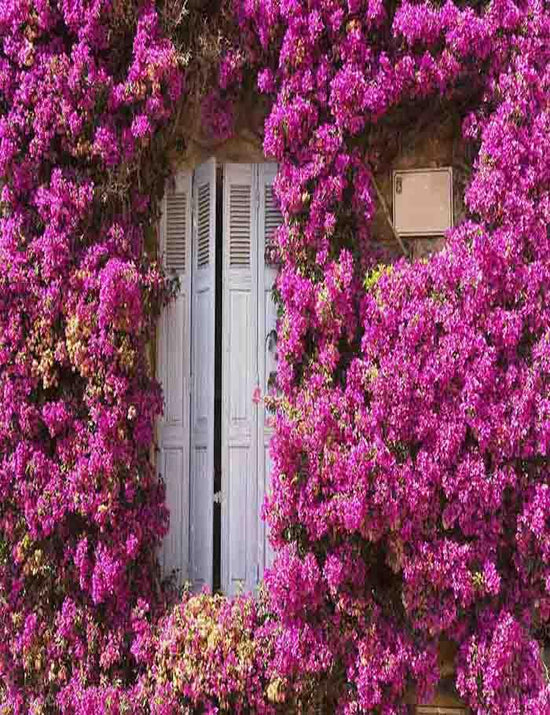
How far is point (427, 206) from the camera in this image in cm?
559

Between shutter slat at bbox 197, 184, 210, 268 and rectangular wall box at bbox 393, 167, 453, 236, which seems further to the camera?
shutter slat at bbox 197, 184, 210, 268

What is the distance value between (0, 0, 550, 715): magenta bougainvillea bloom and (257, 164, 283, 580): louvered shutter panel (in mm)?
267

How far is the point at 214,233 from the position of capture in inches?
229

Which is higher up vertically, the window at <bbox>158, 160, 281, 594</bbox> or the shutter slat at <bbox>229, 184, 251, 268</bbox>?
the shutter slat at <bbox>229, 184, 251, 268</bbox>

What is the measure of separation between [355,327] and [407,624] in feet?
5.41

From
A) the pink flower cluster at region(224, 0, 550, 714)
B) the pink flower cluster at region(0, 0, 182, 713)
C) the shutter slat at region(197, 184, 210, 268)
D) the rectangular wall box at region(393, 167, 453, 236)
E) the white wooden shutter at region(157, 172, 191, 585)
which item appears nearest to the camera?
the pink flower cluster at region(224, 0, 550, 714)

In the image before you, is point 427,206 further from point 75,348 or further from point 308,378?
point 75,348

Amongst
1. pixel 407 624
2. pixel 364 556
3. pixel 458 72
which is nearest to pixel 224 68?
pixel 458 72

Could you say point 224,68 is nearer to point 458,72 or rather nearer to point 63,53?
point 63,53

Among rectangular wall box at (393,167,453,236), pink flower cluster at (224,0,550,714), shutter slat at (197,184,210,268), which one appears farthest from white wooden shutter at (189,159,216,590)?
rectangular wall box at (393,167,453,236)

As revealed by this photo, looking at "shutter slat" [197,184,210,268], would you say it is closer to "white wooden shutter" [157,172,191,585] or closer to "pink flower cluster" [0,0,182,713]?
"white wooden shutter" [157,172,191,585]

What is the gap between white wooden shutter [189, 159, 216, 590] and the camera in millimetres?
5648

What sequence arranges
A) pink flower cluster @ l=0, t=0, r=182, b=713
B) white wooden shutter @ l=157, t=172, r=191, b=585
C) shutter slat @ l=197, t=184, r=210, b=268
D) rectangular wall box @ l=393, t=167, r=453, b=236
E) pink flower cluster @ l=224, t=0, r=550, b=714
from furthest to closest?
1. shutter slat @ l=197, t=184, r=210, b=268
2. white wooden shutter @ l=157, t=172, r=191, b=585
3. rectangular wall box @ l=393, t=167, r=453, b=236
4. pink flower cluster @ l=0, t=0, r=182, b=713
5. pink flower cluster @ l=224, t=0, r=550, b=714

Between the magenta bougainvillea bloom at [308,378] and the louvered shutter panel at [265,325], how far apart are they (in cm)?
27
